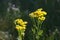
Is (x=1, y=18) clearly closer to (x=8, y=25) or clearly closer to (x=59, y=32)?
(x=8, y=25)

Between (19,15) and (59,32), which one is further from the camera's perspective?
(19,15)

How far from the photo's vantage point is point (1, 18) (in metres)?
4.11

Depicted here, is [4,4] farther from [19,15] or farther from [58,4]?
[58,4]

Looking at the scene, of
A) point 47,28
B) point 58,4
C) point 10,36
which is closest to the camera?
point 10,36

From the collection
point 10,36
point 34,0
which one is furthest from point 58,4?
point 10,36

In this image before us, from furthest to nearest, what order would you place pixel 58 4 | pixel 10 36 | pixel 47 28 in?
pixel 58 4
pixel 47 28
pixel 10 36

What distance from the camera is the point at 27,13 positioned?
4047mm

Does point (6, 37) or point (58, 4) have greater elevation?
point (58, 4)

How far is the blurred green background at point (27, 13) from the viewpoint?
150 inches

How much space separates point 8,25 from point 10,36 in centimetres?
34

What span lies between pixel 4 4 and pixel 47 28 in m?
0.96

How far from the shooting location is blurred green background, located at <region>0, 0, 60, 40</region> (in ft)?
12.5

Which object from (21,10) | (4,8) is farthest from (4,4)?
(21,10)

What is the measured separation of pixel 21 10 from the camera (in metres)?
4.26
